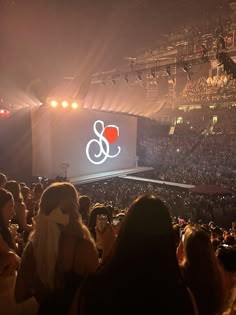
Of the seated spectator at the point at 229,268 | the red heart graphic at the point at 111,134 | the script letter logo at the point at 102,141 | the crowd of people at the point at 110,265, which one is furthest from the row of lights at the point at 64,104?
the seated spectator at the point at 229,268

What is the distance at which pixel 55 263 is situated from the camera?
181cm

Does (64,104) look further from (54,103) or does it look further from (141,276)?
(141,276)

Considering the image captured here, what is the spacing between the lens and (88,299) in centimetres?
127

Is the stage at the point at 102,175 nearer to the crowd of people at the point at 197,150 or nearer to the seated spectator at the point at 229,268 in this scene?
the crowd of people at the point at 197,150

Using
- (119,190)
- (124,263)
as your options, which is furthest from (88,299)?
(119,190)

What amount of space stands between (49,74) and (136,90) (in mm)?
17136

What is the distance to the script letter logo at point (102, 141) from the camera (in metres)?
16.7

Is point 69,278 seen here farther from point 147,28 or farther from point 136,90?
point 136,90

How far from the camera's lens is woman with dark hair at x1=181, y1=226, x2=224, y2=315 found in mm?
1756

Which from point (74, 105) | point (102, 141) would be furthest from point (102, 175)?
point (74, 105)

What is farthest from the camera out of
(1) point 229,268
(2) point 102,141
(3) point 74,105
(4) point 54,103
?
(2) point 102,141

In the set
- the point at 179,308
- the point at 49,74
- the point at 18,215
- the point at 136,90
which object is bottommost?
the point at 18,215

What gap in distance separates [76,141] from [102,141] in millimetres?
1848

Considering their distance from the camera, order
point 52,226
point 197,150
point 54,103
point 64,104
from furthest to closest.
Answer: point 197,150, point 64,104, point 54,103, point 52,226
